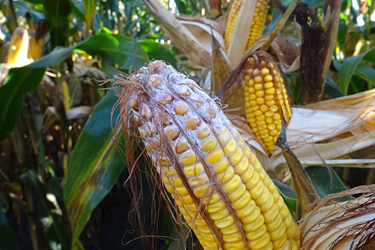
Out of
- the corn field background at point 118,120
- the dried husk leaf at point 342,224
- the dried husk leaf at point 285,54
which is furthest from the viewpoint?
the dried husk leaf at point 285,54

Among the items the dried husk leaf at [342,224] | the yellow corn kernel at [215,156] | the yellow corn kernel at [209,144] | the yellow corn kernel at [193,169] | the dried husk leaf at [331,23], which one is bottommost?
the dried husk leaf at [342,224]

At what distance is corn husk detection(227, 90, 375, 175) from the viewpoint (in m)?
0.82

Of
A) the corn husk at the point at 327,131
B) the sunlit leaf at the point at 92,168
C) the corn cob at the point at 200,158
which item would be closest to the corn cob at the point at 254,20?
the corn husk at the point at 327,131

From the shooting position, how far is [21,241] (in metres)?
1.84

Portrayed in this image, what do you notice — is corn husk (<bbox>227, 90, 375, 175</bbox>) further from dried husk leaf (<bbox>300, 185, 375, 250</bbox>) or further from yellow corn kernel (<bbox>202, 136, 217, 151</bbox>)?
yellow corn kernel (<bbox>202, 136, 217, 151</bbox>)

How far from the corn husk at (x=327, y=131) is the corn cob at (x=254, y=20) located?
0.31m

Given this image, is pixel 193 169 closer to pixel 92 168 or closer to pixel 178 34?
pixel 92 168

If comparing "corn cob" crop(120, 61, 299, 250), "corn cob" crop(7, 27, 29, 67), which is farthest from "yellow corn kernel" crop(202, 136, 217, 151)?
"corn cob" crop(7, 27, 29, 67)

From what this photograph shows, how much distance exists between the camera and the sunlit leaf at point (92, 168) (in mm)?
802

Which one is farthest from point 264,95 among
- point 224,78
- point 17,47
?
point 17,47

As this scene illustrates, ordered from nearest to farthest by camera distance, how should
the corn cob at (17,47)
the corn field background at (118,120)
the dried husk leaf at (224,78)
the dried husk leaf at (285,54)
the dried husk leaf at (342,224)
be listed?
the dried husk leaf at (342,224), the corn field background at (118,120), the dried husk leaf at (224,78), the dried husk leaf at (285,54), the corn cob at (17,47)

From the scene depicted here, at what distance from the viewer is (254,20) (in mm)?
1061

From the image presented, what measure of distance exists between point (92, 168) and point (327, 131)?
0.63m

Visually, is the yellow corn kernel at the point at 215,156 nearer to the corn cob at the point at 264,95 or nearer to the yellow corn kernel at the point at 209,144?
the yellow corn kernel at the point at 209,144
